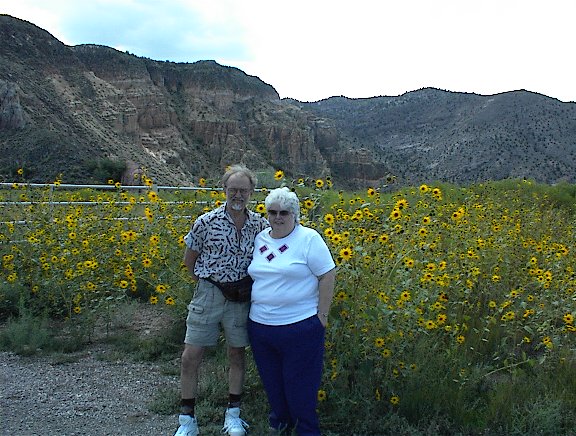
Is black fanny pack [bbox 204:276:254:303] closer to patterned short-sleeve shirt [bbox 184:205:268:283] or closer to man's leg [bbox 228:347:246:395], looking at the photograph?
patterned short-sleeve shirt [bbox 184:205:268:283]

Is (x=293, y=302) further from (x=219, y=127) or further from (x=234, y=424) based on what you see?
(x=219, y=127)

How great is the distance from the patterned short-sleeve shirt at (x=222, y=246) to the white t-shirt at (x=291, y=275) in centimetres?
19

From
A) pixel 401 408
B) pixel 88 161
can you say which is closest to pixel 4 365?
pixel 401 408

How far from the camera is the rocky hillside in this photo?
4306 centimetres

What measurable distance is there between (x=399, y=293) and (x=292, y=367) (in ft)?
2.98

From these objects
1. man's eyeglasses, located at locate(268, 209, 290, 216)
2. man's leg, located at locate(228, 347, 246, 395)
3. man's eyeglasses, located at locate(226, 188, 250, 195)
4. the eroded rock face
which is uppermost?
the eroded rock face

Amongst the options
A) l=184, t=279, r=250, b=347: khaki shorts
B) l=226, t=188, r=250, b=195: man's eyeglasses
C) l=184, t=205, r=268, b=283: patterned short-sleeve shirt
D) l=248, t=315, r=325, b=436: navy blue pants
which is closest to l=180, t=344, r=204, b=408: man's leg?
l=184, t=279, r=250, b=347: khaki shorts

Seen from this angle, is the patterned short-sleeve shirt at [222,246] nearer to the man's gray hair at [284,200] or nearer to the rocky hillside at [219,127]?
the man's gray hair at [284,200]

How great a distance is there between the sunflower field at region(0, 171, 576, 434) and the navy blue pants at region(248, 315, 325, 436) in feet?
1.06

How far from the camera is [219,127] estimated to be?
70.2 metres

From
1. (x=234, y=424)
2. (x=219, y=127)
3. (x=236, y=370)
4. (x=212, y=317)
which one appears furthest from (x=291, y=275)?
(x=219, y=127)

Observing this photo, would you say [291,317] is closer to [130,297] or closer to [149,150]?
[130,297]

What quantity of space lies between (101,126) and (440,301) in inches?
1999

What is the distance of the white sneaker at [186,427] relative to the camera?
12.9ft
